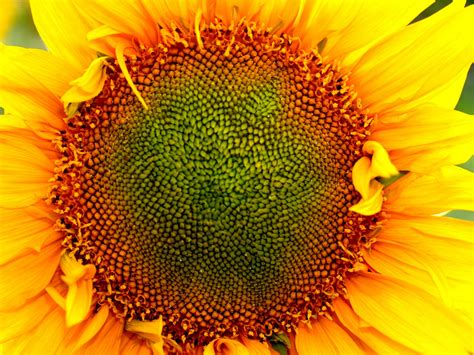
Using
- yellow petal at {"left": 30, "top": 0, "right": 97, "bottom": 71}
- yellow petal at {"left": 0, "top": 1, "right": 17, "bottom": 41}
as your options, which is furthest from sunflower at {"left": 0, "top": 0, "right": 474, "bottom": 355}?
yellow petal at {"left": 0, "top": 1, "right": 17, "bottom": 41}

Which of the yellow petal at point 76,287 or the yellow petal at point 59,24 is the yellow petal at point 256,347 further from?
the yellow petal at point 59,24

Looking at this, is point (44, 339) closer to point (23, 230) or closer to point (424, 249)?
point (23, 230)

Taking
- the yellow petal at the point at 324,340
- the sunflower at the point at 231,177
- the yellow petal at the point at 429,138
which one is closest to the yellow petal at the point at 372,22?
the sunflower at the point at 231,177

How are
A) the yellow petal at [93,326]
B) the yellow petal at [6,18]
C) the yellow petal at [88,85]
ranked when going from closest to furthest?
the yellow petal at [88,85], the yellow petal at [93,326], the yellow petal at [6,18]

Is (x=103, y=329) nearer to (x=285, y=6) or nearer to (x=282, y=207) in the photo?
(x=282, y=207)

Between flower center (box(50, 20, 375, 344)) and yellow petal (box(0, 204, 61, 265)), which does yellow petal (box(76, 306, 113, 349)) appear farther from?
yellow petal (box(0, 204, 61, 265))

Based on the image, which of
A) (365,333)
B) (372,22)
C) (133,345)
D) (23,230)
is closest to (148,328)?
(133,345)
